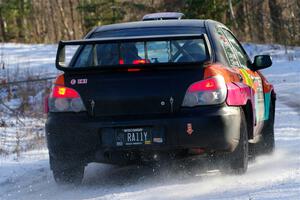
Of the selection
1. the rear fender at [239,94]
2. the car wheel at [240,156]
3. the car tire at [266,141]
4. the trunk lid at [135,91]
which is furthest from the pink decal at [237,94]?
the car tire at [266,141]

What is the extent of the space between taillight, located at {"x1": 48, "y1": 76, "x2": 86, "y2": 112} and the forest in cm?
2579

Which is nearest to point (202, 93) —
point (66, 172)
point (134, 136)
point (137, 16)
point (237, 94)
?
point (237, 94)

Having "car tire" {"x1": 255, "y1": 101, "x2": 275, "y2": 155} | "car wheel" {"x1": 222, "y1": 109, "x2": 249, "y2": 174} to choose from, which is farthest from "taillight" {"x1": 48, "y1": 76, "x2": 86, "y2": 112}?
"car tire" {"x1": 255, "y1": 101, "x2": 275, "y2": 155}

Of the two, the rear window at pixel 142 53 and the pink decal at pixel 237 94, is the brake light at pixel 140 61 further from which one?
the pink decal at pixel 237 94

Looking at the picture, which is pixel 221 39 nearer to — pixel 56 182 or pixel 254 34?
pixel 56 182

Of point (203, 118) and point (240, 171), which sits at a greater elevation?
point (203, 118)

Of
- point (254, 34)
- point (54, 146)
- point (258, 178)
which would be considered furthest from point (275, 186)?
point (254, 34)

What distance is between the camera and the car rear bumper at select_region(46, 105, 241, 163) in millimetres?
5902

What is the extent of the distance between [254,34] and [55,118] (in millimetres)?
36012

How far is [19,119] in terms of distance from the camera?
1502cm

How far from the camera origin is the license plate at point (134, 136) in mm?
5934

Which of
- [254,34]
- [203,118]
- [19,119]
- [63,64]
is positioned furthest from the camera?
[254,34]

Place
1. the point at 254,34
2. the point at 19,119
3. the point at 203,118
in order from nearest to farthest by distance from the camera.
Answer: the point at 203,118, the point at 19,119, the point at 254,34

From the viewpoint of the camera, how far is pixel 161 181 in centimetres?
638
